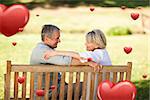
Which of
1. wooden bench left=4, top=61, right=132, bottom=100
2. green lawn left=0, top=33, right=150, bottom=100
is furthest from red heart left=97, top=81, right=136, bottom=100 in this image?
green lawn left=0, top=33, right=150, bottom=100

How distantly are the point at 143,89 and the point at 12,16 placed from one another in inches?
138

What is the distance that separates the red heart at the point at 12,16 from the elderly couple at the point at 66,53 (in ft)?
0.85

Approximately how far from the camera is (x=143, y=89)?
8180 mm

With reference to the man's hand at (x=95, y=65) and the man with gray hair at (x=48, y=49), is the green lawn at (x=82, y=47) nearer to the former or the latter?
the man with gray hair at (x=48, y=49)

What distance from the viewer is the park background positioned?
34.6 ft

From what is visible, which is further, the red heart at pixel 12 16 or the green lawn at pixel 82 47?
the green lawn at pixel 82 47

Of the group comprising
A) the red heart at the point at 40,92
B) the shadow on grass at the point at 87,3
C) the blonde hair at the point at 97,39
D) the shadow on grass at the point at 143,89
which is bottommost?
the shadow on grass at the point at 143,89

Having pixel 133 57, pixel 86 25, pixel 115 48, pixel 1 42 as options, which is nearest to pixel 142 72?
pixel 133 57

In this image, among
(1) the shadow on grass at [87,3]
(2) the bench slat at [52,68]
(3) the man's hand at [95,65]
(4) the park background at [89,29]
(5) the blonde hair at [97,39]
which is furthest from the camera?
(1) the shadow on grass at [87,3]

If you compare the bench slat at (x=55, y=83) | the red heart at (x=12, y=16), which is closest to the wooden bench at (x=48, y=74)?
the bench slat at (x=55, y=83)

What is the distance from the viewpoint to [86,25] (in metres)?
16.8

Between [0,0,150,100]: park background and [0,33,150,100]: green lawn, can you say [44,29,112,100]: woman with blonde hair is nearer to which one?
[0,0,150,100]: park background

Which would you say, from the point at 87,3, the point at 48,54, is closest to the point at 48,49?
the point at 48,54

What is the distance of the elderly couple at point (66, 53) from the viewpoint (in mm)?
5047
